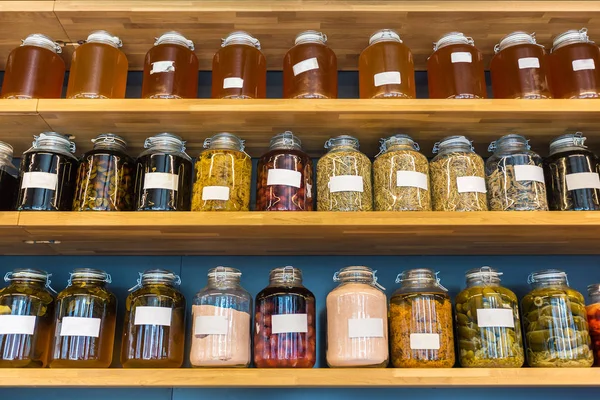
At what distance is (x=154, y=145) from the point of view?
4.26ft

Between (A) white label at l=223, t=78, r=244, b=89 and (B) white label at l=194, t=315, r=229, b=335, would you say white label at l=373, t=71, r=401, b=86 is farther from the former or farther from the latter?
(B) white label at l=194, t=315, r=229, b=335

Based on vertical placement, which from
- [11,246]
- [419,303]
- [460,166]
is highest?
[460,166]

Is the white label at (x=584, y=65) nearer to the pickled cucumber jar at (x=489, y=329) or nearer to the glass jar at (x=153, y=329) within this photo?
the pickled cucumber jar at (x=489, y=329)

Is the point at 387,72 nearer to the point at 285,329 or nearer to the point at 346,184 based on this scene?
the point at 346,184

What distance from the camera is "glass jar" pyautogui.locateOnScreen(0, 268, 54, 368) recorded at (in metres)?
1.15

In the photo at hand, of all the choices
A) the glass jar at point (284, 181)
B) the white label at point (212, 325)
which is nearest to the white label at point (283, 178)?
the glass jar at point (284, 181)

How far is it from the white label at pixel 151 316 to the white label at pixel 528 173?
2.71 ft

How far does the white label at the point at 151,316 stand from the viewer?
1.17m

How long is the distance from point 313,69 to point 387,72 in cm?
18

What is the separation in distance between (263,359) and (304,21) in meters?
0.84

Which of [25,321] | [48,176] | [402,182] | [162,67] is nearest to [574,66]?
[402,182]

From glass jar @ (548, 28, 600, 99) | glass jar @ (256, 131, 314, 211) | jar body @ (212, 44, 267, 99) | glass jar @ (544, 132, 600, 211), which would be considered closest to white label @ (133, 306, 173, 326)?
glass jar @ (256, 131, 314, 211)

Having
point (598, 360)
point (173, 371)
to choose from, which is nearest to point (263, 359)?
point (173, 371)

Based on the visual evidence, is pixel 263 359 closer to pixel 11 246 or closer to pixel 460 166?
pixel 460 166
